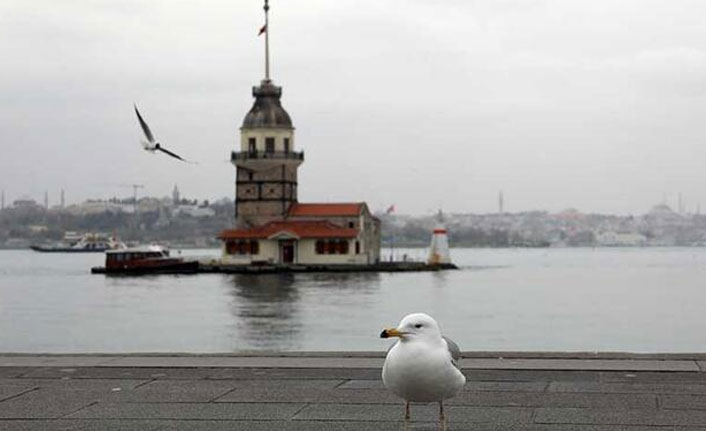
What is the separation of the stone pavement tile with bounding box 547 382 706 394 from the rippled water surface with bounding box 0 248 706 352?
21031 millimetres

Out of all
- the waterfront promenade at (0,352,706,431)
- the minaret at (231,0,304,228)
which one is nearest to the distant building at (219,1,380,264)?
the minaret at (231,0,304,228)

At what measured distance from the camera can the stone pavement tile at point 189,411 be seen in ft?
34.8

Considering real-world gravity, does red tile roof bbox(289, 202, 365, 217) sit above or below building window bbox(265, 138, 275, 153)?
below

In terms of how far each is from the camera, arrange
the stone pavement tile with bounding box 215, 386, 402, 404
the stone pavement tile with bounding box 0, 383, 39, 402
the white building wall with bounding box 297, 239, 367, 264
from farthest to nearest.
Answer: the white building wall with bounding box 297, 239, 367, 264, the stone pavement tile with bounding box 0, 383, 39, 402, the stone pavement tile with bounding box 215, 386, 402, 404

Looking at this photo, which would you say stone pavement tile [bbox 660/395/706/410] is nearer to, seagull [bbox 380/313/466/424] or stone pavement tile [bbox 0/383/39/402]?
seagull [bbox 380/313/466/424]

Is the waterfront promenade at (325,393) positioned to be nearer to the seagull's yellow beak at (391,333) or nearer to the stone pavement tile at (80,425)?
the stone pavement tile at (80,425)

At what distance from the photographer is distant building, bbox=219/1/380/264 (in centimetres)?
10012

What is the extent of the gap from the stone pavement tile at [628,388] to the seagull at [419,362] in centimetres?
368

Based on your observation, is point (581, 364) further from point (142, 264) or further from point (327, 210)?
point (142, 264)

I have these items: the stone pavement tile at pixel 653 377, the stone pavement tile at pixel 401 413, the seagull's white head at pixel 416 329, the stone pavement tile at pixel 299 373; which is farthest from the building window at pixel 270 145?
the seagull's white head at pixel 416 329

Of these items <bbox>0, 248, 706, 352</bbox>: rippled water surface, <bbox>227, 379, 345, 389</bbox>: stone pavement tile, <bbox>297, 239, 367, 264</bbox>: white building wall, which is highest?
<bbox>297, 239, 367, 264</bbox>: white building wall

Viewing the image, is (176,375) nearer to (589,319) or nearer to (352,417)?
(352,417)

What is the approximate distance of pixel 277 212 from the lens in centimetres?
10125

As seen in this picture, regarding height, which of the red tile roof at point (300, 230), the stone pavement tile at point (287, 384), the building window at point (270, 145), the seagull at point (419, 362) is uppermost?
the building window at point (270, 145)
